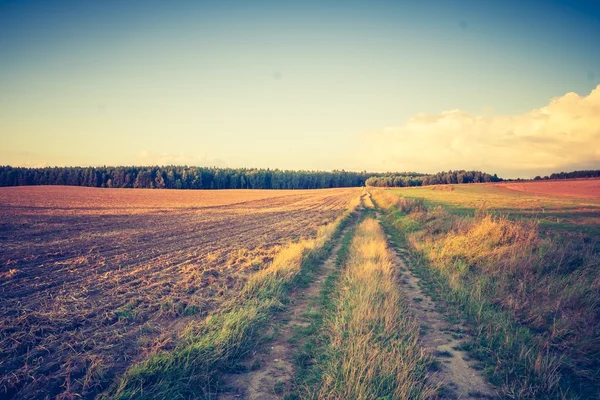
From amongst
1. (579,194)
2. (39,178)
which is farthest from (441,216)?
(39,178)

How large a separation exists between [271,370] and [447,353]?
346cm

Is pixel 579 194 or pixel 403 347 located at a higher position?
pixel 579 194

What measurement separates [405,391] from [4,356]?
6.75 m

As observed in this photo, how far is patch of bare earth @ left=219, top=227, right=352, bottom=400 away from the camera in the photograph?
463cm

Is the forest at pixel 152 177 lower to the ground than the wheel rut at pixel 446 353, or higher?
higher

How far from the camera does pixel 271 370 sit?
17.2 ft

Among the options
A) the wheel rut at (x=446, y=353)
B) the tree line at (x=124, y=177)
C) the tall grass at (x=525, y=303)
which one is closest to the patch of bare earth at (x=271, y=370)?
the wheel rut at (x=446, y=353)

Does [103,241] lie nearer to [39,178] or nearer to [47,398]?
[47,398]

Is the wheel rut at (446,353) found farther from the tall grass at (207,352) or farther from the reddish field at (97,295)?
the reddish field at (97,295)

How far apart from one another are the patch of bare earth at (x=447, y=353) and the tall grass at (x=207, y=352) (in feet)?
11.6

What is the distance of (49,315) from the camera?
665 centimetres

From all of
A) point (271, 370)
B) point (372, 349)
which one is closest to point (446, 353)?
point (372, 349)

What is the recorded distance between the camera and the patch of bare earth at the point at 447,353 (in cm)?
472

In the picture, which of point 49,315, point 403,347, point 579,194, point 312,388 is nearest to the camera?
point 312,388
